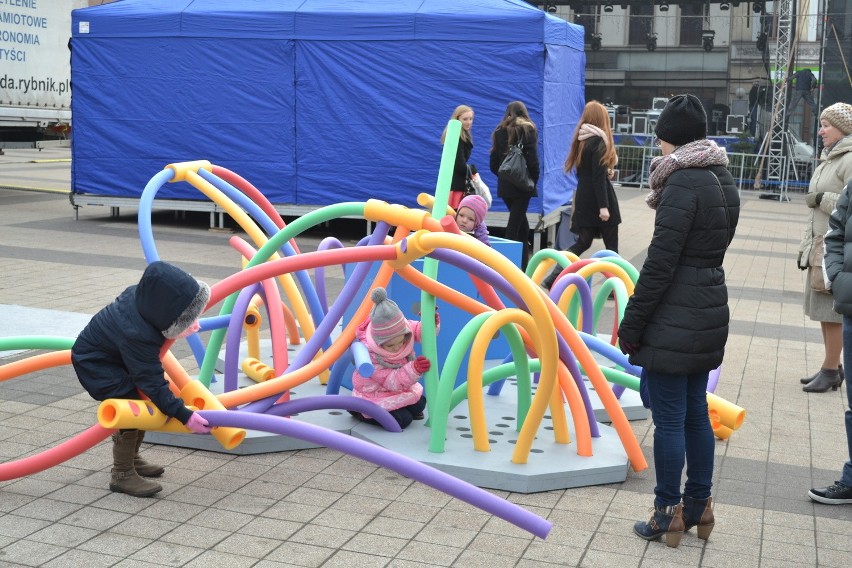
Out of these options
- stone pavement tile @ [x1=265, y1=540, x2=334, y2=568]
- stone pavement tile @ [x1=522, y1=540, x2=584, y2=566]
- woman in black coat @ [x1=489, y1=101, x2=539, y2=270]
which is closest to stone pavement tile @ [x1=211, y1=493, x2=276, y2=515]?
stone pavement tile @ [x1=265, y1=540, x2=334, y2=568]

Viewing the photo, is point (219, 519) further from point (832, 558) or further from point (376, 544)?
point (832, 558)

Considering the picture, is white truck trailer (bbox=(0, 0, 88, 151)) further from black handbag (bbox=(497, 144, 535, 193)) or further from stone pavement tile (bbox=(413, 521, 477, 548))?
stone pavement tile (bbox=(413, 521, 477, 548))

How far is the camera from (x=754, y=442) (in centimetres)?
582

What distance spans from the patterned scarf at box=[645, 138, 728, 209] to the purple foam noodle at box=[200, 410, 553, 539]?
138 centimetres

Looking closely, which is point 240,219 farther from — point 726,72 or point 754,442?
point 726,72

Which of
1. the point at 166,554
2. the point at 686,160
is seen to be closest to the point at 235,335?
the point at 166,554

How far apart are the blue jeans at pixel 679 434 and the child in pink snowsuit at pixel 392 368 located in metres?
1.39

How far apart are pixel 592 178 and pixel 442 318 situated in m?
3.38

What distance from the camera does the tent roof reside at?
1212 cm

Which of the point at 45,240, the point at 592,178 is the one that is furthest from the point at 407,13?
the point at 45,240

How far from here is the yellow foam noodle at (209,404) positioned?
445cm

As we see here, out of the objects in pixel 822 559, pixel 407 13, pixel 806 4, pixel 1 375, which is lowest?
pixel 822 559

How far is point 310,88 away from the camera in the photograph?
42.0ft

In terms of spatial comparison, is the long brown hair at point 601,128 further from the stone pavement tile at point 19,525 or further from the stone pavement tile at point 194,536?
the stone pavement tile at point 19,525
